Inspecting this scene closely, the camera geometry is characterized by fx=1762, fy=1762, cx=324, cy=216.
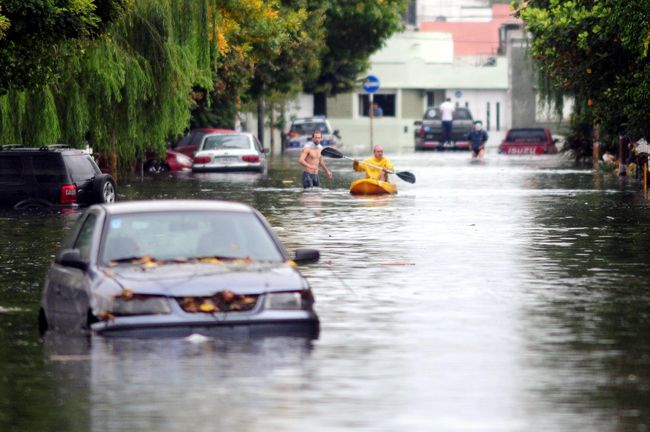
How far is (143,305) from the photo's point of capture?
485 inches

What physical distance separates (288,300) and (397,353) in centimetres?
87

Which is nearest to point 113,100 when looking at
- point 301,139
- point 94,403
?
point 94,403

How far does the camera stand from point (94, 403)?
408 inches

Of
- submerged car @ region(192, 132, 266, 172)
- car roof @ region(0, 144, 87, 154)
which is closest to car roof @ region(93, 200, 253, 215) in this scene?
car roof @ region(0, 144, 87, 154)

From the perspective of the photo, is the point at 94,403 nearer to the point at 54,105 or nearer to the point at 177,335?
the point at 177,335

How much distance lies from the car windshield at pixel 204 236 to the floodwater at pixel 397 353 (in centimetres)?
76

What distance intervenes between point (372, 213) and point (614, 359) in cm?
1983

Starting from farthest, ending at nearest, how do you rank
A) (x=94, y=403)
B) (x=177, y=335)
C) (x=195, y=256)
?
(x=195, y=256)
(x=177, y=335)
(x=94, y=403)

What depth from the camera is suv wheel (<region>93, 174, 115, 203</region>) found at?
32.7 m

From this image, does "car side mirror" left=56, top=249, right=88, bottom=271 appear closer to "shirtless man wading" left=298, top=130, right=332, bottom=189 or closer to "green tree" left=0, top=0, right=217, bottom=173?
"green tree" left=0, top=0, right=217, bottom=173

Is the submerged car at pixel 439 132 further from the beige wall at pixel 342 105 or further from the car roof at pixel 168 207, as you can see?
the car roof at pixel 168 207

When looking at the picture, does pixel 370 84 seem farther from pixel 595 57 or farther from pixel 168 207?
pixel 168 207

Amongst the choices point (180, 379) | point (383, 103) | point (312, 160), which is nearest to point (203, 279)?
point (180, 379)

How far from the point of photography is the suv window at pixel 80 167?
3259 centimetres
